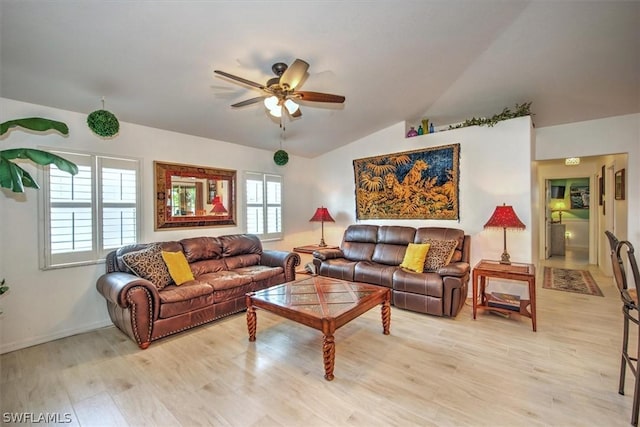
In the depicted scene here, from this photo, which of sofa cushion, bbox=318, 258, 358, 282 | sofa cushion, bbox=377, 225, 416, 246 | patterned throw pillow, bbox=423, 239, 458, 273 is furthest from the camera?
sofa cushion, bbox=377, 225, 416, 246

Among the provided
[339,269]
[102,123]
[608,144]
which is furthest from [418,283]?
[102,123]

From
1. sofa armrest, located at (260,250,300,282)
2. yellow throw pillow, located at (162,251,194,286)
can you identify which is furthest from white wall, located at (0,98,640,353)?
sofa armrest, located at (260,250,300,282)

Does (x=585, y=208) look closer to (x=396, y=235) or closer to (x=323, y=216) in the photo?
(x=396, y=235)

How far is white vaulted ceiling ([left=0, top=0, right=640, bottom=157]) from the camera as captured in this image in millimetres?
2062

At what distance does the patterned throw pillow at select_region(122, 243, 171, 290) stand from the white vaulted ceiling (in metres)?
1.63

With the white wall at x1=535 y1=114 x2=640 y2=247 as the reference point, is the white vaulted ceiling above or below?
above

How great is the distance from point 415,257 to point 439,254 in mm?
308

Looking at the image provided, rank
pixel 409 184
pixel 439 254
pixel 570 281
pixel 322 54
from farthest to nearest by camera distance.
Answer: pixel 570 281
pixel 409 184
pixel 439 254
pixel 322 54

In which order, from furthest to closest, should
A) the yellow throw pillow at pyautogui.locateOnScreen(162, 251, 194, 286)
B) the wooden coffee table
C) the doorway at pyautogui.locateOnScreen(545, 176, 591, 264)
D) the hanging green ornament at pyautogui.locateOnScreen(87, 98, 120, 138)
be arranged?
the doorway at pyautogui.locateOnScreen(545, 176, 591, 264) → the yellow throw pillow at pyautogui.locateOnScreen(162, 251, 194, 286) → the hanging green ornament at pyautogui.locateOnScreen(87, 98, 120, 138) → the wooden coffee table

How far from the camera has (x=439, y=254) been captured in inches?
145

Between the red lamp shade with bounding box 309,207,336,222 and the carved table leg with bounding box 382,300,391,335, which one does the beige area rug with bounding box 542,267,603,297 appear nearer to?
the carved table leg with bounding box 382,300,391,335

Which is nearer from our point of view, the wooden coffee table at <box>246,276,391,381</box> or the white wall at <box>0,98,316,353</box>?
the wooden coffee table at <box>246,276,391,381</box>

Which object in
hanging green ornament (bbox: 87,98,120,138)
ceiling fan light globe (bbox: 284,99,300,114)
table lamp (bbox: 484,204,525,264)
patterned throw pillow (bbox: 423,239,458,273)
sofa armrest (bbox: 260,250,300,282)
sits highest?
ceiling fan light globe (bbox: 284,99,300,114)

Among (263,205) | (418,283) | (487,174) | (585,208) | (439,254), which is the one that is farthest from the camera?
(585,208)
